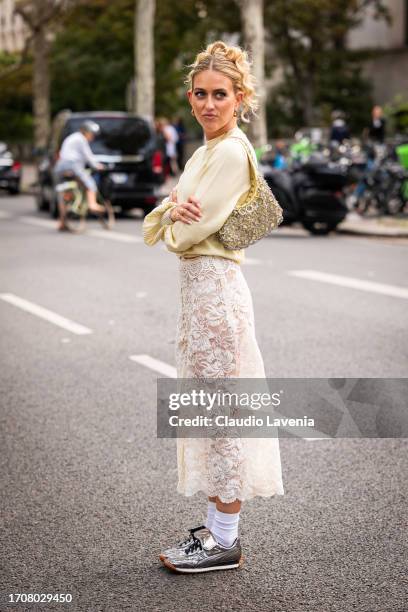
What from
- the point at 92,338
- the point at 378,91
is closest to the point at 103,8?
the point at 378,91

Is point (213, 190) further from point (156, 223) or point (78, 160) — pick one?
point (78, 160)

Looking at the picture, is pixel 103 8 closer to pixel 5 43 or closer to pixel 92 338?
pixel 92 338

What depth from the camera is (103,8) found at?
2076 inches

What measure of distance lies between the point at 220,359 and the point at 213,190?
598 mm

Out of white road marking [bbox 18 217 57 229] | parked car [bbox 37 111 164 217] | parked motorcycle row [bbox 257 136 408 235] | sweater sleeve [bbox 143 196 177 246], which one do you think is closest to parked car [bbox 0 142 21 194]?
parked car [bbox 37 111 164 217]

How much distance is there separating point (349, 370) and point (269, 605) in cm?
388

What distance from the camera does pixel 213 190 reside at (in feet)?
12.6

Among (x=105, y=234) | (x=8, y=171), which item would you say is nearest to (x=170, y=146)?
(x=8, y=171)

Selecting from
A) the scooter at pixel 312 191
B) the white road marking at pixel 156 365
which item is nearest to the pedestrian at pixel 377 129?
the scooter at pixel 312 191

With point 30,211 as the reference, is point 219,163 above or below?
above

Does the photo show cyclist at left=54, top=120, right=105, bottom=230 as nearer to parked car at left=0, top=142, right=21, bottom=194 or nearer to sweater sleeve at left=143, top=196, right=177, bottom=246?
parked car at left=0, top=142, right=21, bottom=194

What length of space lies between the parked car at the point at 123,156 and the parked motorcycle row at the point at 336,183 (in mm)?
2224

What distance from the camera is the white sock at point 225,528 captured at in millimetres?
4070

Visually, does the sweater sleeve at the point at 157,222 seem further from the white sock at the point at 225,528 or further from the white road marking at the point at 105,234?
the white road marking at the point at 105,234
